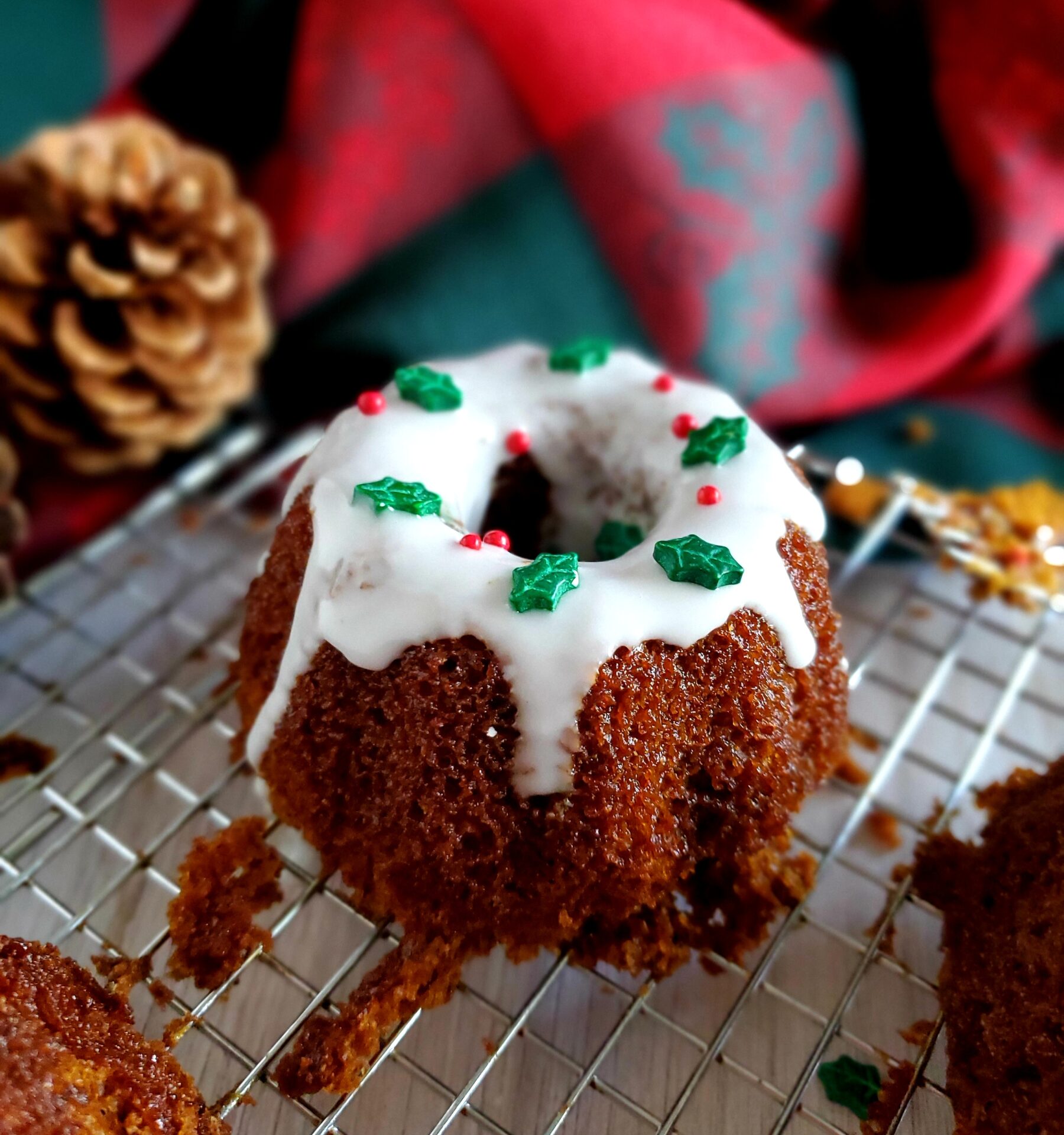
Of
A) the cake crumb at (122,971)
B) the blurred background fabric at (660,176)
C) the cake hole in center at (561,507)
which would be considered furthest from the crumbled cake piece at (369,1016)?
the blurred background fabric at (660,176)

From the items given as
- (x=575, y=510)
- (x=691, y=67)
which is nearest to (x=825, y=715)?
(x=575, y=510)

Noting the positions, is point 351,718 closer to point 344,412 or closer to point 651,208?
point 344,412

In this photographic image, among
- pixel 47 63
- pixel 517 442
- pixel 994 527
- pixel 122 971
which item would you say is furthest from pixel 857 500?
pixel 47 63

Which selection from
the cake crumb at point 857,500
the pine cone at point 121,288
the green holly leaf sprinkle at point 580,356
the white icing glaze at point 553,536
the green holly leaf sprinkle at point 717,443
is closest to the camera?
the white icing glaze at point 553,536

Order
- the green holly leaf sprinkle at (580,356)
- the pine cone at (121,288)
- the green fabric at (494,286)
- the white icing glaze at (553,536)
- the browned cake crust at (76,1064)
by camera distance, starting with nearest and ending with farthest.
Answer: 1. the browned cake crust at (76,1064)
2. the white icing glaze at (553,536)
3. the green holly leaf sprinkle at (580,356)
4. the pine cone at (121,288)
5. the green fabric at (494,286)

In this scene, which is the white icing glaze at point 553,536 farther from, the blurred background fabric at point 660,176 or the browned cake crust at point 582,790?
the blurred background fabric at point 660,176
